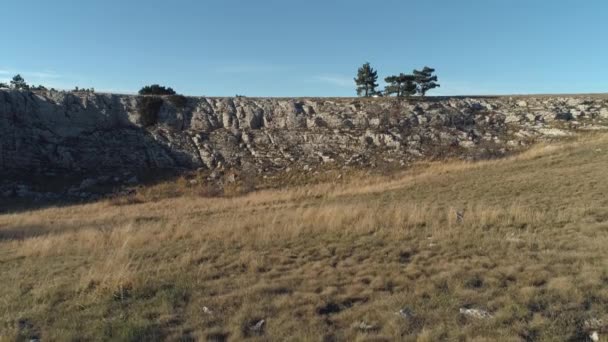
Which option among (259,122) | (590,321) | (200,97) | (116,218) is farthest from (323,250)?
(200,97)

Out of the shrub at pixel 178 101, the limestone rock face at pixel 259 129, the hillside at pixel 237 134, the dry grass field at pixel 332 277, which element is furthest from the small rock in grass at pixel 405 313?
the shrub at pixel 178 101

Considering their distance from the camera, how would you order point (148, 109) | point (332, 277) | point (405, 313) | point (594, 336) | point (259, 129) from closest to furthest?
point (594, 336)
point (405, 313)
point (332, 277)
point (148, 109)
point (259, 129)

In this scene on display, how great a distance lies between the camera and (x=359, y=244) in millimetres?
10781

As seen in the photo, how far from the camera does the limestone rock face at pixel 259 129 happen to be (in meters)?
34.5

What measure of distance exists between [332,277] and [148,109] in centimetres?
3528

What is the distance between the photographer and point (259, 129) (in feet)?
130

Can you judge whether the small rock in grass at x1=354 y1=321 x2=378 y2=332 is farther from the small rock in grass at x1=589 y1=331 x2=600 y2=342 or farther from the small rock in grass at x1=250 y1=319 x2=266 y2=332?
the small rock in grass at x1=589 y1=331 x2=600 y2=342

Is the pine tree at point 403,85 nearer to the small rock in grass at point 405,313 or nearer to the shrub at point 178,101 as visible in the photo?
the shrub at point 178,101

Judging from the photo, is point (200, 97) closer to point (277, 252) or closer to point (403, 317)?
Result: point (277, 252)

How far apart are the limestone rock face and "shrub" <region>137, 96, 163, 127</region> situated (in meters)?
0.21

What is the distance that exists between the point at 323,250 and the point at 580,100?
4194cm

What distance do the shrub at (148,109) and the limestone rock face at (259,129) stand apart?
0.21 meters

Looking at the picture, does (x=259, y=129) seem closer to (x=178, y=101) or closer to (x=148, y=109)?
(x=178, y=101)

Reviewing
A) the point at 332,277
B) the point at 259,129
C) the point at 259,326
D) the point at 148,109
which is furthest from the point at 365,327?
the point at 148,109
